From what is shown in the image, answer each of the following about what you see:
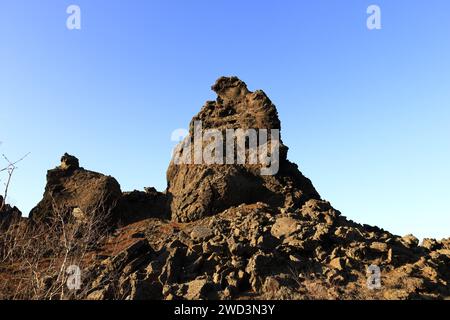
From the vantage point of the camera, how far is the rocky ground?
13.8 metres

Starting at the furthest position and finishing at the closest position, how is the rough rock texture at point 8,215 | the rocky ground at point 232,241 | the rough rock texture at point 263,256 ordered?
1. the rough rock texture at point 8,215
2. the rocky ground at point 232,241
3. the rough rock texture at point 263,256

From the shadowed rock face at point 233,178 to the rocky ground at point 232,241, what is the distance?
64 millimetres

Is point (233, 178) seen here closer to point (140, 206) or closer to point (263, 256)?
point (140, 206)

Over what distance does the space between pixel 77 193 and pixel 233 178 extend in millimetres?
9332

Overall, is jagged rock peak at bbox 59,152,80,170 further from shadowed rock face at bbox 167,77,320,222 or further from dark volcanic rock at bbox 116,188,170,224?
shadowed rock face at bbox 167,77,320,222

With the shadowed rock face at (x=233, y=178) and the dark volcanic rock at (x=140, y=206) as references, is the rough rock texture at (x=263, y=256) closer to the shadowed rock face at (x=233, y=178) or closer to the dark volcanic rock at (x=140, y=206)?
the shadowed rock face at (x=233, y=178)

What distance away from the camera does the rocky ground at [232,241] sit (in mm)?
13750

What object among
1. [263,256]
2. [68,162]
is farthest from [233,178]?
[68,162]

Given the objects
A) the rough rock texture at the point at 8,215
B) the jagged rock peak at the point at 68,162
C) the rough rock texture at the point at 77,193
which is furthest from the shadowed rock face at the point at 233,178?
the rough rock texture at the point at 8,215

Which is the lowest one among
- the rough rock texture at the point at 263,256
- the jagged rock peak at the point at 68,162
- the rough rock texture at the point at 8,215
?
the rough rock texture at the point at 263,256
